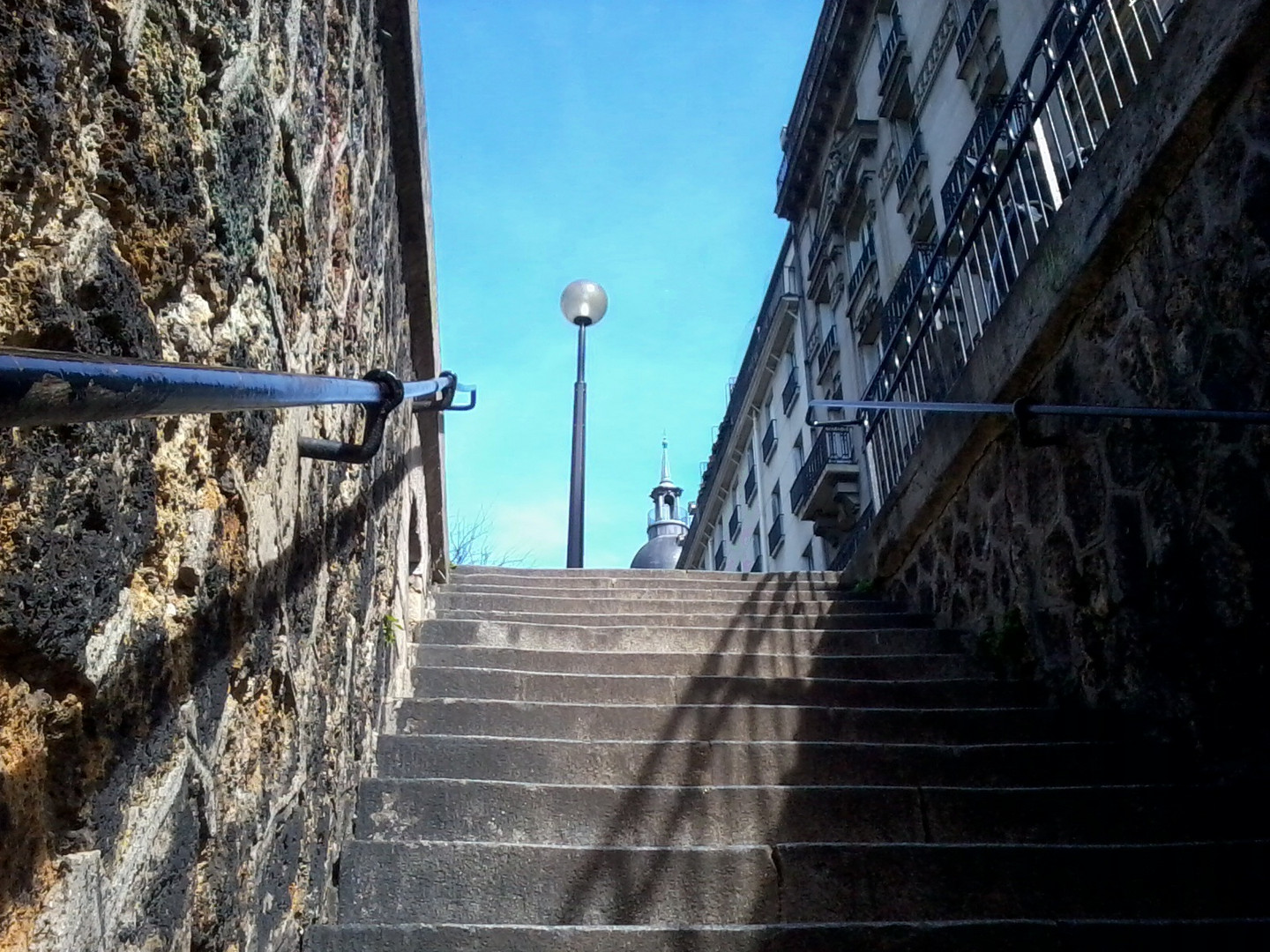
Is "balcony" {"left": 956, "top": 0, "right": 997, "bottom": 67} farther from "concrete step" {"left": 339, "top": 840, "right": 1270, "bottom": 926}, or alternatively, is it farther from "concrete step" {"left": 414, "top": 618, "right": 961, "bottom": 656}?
"concrete step" {"left": 339, "top": 840, "right": 1270, "bottom": 926}

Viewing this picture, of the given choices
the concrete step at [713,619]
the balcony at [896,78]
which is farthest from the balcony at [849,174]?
the concrete step at [713,619]

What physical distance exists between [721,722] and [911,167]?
1173 cm

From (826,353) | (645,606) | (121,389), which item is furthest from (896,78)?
(121,389)

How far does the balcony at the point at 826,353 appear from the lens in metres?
16.8

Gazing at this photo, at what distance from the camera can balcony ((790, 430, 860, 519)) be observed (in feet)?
47.9

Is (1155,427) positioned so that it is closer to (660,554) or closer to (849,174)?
(849,174)

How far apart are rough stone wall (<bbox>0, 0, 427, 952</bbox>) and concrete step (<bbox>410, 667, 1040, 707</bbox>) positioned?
164cm

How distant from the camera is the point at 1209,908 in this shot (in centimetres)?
250

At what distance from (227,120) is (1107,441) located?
3152mm

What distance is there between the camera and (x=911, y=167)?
13.6 metres

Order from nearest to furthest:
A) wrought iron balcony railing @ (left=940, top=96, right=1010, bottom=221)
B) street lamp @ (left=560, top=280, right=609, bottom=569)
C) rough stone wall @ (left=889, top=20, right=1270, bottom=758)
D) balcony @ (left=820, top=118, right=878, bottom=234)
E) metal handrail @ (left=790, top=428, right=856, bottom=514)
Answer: rough stone wall @ (left=889, top=20, right=1270, bottom=758), street lamp @ (left=560, top=280, right=609, bottom=569), wrought iron balcony railing @ (left=940, top=96, right=1010, bottom=221), metal handrail @ (left=790, top=428, right=856, bottom=514), balcony @ (left=820, top=118, right=878, bottom=234)

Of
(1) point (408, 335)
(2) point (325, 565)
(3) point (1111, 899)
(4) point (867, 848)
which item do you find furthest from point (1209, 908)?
(1) point (408, 335)

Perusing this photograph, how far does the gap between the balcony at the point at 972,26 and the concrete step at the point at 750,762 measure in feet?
33.6

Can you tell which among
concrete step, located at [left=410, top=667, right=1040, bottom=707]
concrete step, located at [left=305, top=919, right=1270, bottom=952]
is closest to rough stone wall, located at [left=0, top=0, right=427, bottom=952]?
concrete step, located at [left=305, top=919, right=1270, bottom=952]
